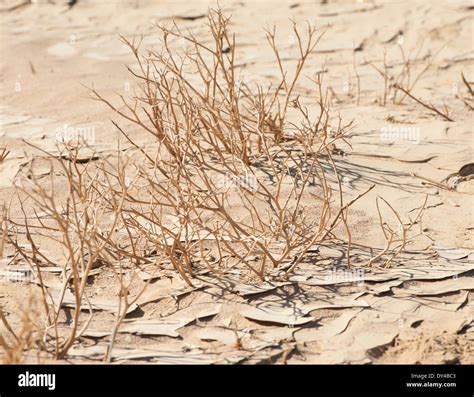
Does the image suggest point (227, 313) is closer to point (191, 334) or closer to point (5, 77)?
point (191, 334)

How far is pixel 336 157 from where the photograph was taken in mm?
3801

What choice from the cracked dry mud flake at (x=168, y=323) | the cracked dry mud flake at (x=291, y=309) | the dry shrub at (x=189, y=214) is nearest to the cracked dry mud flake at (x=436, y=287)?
the cracked dry mud flake at (x=291, y=309)

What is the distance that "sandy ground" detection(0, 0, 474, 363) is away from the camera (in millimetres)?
2602

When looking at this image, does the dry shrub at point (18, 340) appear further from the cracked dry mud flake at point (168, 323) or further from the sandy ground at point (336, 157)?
the cracked dry mud flake at point (168, 323)

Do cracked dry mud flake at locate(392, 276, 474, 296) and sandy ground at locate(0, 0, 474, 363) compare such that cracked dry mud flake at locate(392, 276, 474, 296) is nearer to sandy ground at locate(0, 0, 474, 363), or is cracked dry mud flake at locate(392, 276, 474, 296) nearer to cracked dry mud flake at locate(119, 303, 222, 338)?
sandy ground at locate(0, 0, 474, 363)

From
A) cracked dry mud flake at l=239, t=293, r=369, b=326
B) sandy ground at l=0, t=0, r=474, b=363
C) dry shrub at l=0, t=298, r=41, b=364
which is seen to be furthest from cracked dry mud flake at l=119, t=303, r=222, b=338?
dry shrub at l=0, t=298, r=41, b=364

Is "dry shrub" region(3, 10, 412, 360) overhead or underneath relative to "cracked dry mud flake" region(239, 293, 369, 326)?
overhead

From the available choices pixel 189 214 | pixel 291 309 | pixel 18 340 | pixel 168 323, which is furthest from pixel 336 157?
pixel 18 340

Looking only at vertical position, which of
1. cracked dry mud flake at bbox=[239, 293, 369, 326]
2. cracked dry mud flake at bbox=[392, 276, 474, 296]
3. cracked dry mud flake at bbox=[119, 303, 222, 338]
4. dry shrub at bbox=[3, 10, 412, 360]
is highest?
dry shrub at bbox=[3, 10, 412, 360]

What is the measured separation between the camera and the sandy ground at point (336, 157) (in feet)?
8.54

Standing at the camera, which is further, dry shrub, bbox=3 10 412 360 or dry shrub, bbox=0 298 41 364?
dry shrub, bbox=3 10 412 360

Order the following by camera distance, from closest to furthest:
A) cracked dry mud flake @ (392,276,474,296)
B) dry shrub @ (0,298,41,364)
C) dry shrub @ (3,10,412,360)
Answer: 1. dry shrub @ (0,298,41,364)
2. dry shrub @ (3,10,412,360)
3. cracked dry mud flake @ (392,276,474,296)

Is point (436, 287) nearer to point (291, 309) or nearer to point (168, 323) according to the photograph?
point (291, 309)

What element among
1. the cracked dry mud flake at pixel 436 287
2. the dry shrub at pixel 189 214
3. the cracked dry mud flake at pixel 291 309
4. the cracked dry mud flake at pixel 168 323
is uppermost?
the dry shrub at pixel 189 214
